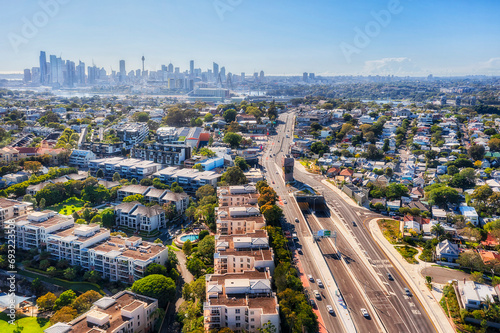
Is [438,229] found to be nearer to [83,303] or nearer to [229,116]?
[83,303]

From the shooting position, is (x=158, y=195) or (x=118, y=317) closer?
(x=118, y=317)

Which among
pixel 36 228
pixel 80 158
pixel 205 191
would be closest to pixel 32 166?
pixel 80 158

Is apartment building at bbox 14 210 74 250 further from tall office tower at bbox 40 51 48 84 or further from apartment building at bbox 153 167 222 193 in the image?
tall office tower at bbox 40 51 48 84

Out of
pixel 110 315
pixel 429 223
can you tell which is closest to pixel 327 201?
pixel 429 223

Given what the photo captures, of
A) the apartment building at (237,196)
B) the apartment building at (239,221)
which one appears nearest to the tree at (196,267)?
the apartment building at (239,221)

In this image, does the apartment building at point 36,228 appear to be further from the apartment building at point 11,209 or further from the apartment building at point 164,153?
the apartment building at point 164,153

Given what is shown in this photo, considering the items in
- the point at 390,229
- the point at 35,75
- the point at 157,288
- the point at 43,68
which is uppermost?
the point at 43,68
